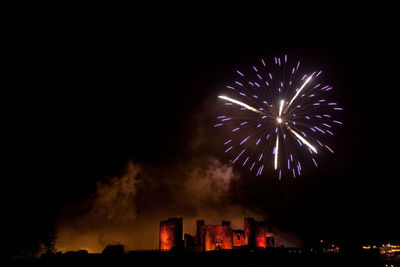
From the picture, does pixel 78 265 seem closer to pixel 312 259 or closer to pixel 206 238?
pixel 206 238

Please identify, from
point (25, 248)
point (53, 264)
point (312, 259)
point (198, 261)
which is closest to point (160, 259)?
point (198, 261)

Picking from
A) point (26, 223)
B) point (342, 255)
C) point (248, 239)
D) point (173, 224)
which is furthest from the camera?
point (248, 239)

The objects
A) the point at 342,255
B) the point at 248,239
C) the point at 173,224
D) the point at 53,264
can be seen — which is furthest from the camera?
the point at 248,239

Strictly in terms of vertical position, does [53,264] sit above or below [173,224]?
below

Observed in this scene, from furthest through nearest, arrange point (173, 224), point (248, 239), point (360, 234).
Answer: point (360, 234) < point (248, 239) < point (173, 224)

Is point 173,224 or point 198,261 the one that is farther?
point 173,224

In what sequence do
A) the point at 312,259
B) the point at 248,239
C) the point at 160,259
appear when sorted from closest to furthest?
the point at 160,259 < the point at 312,259 < the point at 248,239

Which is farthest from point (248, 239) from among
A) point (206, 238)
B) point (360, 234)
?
point (360, 234)

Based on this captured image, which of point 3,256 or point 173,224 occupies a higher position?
point 173,224

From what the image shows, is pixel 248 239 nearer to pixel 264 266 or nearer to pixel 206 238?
pixel 206 238
